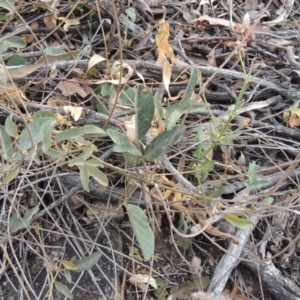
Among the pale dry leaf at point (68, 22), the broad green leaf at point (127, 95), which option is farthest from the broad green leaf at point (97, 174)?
the pale dry leaf at point (68, 22)

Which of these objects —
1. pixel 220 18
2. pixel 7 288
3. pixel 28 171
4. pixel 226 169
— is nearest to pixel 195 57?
pixel 220 18

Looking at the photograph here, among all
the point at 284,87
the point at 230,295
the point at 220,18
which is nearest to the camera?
the point at 230,295

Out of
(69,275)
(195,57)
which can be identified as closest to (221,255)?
(69,275)

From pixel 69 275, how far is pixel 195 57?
2.43ft

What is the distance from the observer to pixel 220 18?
1.58 meters

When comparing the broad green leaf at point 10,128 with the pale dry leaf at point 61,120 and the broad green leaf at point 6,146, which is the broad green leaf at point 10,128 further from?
the pale dry leaf at point 61,120

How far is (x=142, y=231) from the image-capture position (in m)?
1.00

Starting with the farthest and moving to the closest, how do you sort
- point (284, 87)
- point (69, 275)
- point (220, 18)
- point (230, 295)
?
point (220, 18), point (284, 87), point (230, 295), point (69, 275)

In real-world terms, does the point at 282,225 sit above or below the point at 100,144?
below

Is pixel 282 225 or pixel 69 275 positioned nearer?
pixel 69 275

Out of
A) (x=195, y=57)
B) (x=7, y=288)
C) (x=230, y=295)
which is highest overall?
(x=195, y=57)

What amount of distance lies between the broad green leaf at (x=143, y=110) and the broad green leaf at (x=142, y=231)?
156 mm

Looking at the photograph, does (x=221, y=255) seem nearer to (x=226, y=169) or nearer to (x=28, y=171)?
(x=226, y=169)

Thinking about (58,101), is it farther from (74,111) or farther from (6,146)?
(6,146)
